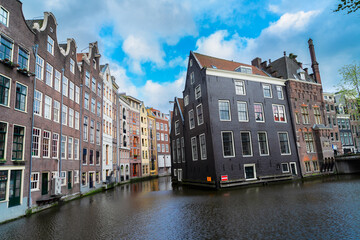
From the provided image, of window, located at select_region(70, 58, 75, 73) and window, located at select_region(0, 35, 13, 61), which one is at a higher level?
window, located at select_region(70, 58, 75, 73)

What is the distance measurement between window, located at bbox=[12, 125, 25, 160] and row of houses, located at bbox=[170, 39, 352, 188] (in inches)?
710

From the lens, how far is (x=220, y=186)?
82.4 feet

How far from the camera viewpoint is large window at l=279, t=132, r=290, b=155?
3118cm

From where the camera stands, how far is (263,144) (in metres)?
29.8

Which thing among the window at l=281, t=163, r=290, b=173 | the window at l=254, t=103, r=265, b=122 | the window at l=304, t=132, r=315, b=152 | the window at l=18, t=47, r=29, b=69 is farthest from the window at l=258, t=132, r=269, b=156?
the window at l=18, t=47, r=29, b=69

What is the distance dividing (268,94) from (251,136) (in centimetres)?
753

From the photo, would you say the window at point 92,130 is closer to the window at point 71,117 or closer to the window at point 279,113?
the window at point 71,117

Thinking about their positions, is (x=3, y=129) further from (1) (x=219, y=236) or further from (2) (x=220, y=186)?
(2) (x=220, y=186)

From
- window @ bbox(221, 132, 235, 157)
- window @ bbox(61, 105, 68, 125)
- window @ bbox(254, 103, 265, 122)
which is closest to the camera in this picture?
window @ bbox(61, 105, 68, 125)

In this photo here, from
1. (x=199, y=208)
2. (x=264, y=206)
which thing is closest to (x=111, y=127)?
(x=199, y=208)

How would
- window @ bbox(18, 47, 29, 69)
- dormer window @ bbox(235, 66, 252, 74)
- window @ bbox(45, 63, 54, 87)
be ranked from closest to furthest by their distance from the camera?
window @ bbox(18, 47, 29, 69) < window @ bbox(45, 63, 54, 87) < dormer window @ bbox(235, 66, 252, 74)

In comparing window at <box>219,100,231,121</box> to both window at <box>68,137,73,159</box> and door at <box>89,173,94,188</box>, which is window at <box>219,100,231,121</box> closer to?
window at <box>68,137,73,159</box>

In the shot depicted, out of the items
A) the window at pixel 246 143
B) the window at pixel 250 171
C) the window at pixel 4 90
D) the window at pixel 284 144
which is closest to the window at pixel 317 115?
the window at pixel 284 144

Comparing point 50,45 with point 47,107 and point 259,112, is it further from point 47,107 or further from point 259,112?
point 259,112
